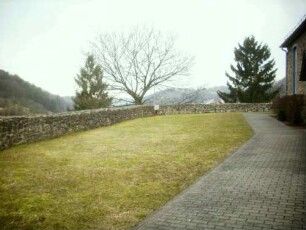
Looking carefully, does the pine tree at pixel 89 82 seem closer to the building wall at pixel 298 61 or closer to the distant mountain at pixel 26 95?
the distant mountain at pixel 26 95

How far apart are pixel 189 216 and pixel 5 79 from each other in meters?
53.6

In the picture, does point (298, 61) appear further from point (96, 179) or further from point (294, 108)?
point (96, 179)

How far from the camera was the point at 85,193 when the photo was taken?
261 inches

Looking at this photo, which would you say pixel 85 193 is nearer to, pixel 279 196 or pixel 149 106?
pixel 279 196

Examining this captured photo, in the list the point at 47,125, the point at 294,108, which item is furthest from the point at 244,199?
the point at 294,108

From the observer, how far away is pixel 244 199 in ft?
19.7

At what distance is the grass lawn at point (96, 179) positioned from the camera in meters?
5.42

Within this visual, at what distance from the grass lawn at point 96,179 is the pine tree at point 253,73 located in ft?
116

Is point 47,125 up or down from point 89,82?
down

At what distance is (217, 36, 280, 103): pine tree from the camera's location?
4625 cm

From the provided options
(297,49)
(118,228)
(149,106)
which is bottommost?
Answer: (118,228)

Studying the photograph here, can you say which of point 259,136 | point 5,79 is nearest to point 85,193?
point 259,136

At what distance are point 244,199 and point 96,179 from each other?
12.0 feet

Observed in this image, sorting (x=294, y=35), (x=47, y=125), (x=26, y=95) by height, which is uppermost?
(x=294, y=35)
